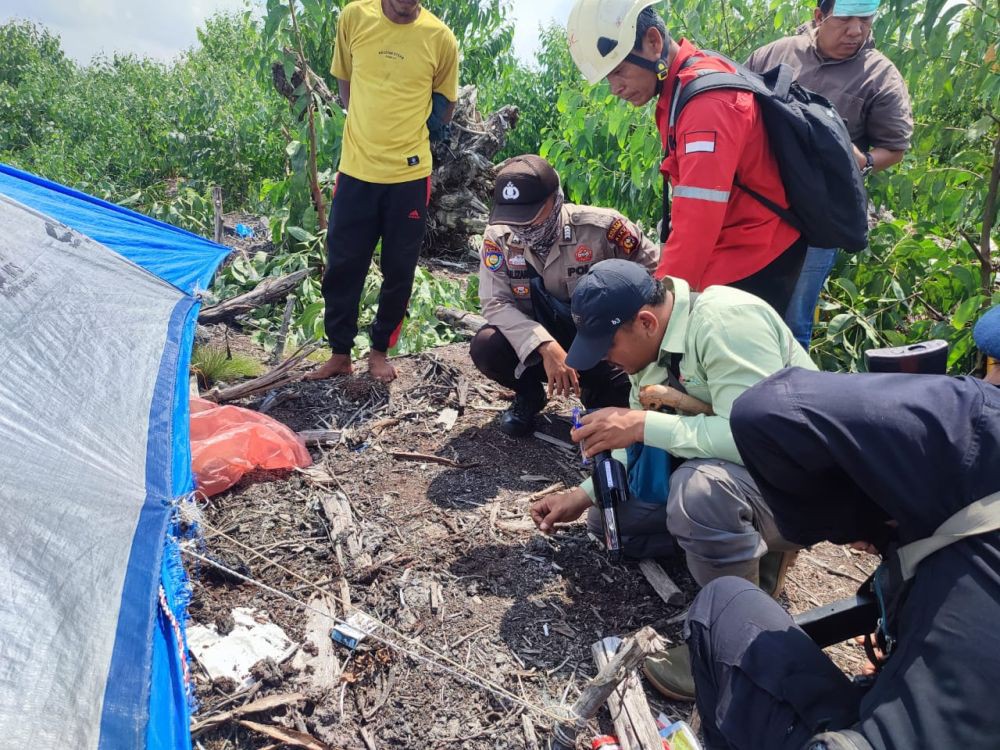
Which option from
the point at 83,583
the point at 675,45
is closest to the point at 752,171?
the point at 675,45

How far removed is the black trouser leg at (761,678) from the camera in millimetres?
1390

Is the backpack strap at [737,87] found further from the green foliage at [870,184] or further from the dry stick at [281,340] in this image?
the dry stick at [281,340]

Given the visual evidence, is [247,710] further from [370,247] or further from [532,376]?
[370,247]

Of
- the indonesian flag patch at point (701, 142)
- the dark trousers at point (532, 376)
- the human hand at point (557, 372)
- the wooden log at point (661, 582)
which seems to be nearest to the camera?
the indonesian flag patch at point (701, 142)

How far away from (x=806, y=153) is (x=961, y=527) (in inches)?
64.8

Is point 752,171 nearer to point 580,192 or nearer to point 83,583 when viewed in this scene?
point 83,583

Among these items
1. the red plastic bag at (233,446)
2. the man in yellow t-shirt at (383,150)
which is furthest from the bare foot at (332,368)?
the red plastic bag at (233,446)

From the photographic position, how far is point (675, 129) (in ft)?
8.08

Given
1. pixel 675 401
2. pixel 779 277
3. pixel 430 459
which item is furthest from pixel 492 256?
pixel 675 401

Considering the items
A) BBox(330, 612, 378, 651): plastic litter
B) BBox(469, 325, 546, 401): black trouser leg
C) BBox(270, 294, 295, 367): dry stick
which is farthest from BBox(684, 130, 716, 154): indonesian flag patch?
BBox(270, 294, 295, 367): dry stick

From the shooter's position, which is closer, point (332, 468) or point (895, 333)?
point (332, 468)

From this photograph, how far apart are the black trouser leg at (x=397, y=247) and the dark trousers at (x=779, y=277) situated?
175 cm

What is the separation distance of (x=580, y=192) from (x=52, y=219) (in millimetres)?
3660

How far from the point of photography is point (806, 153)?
2443mm
